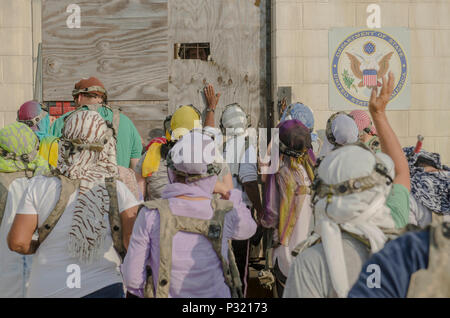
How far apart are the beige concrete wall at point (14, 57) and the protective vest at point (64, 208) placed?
4202 millimetres

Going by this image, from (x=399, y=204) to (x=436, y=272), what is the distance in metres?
0.49

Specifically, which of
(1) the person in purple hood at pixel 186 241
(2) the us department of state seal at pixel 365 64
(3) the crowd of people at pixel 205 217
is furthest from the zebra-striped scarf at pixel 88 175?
(2) the us department of state seal at pixel 365 64

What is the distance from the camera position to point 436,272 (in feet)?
5.35

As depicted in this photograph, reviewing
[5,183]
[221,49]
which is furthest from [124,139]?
[221,49]

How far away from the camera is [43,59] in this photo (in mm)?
6582

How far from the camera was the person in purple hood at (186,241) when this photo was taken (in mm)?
2539

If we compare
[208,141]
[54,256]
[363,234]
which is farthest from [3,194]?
[363,234]

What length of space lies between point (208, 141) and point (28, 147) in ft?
4.49

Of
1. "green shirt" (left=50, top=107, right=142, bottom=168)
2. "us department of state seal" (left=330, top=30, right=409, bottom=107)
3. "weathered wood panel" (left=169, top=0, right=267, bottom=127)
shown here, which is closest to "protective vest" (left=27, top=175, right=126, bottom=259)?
"green shirt" (left=50, top=107, right=142, bottom=168)

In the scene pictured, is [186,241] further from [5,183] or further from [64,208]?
[5,183]

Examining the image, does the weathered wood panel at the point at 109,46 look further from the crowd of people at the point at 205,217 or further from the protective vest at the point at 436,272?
the protective vest at the point at 436,272

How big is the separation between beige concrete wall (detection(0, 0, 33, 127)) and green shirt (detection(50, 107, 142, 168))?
193 centimetres

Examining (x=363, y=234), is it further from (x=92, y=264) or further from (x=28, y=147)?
(x=28, y=147)

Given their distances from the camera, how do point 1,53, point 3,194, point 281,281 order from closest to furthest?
point 3,194
point 281,281
point 1,53
